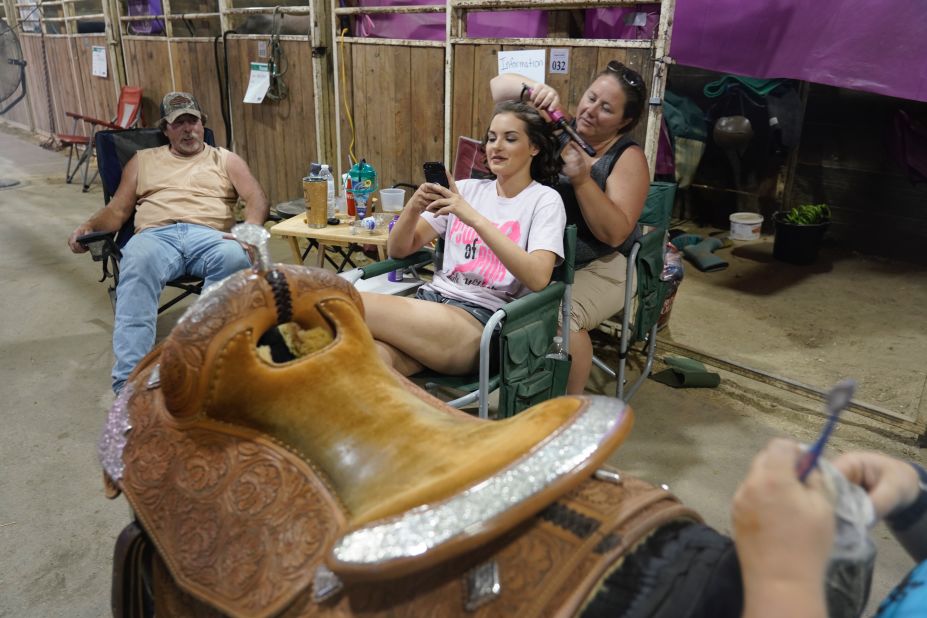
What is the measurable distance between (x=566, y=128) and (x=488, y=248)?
18.7 inches

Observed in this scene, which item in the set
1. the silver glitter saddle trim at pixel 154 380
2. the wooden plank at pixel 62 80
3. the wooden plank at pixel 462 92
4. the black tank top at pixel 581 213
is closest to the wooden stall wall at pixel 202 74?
the wooden plank at pixel 462 92

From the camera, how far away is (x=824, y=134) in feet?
17.0

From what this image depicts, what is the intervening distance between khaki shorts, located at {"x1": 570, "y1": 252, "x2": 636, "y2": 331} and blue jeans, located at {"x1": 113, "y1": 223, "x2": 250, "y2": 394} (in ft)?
4.90

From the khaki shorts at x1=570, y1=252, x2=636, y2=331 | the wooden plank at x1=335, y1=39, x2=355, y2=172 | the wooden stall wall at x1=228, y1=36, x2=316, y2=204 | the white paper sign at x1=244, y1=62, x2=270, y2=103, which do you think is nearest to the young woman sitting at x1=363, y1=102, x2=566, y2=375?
the khaki shorts at x1=570, y1=252, x2=636, y2=331

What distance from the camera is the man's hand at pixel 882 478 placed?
2.11ft

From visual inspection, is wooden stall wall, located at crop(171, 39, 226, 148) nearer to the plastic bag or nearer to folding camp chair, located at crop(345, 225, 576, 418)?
folding camp chair, located at crop(345, 225, 576, 418)

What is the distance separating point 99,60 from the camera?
7.41 metres

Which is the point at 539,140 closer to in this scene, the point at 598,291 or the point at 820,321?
the point at 598,291

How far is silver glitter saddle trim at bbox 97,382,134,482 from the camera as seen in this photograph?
1.03 m

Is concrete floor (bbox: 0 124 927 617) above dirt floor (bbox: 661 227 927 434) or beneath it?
beneath

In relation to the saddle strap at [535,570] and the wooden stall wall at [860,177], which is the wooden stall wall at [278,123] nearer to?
the wooden stall wall at [860,177]

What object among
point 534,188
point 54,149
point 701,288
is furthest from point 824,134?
point 54,149

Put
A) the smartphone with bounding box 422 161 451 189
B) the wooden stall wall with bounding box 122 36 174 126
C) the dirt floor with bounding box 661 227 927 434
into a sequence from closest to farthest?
the smartphone with bounding box 422 161 451 189, the dirt floor with bounding box 661 227 927 434, the wooden stall wall with bounding box 122 36 174 126

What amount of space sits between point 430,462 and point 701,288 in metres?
3.85
